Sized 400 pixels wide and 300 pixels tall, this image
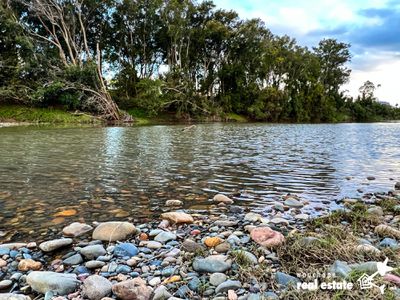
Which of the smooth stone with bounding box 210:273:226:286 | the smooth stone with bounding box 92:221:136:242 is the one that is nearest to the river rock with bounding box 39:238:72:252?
the smooth stone with bounding box 92:221:136:242

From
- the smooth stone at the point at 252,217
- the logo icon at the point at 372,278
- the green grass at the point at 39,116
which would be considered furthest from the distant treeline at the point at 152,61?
the logo icon at the point at 372,278

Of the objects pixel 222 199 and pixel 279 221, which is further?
pixel 222 199

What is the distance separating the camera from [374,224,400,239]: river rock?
3.59 m

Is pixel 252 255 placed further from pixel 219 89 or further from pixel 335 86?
pixel 335 86

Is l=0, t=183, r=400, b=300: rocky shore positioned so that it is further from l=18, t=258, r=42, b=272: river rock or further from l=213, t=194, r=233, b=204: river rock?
l=213, t=194, r=233, b=204: river rock

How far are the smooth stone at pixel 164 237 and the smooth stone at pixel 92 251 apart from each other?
622mm

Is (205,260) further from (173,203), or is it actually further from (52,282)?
(173,203)

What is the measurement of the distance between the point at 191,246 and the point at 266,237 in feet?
2.66

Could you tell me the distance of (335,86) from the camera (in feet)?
248

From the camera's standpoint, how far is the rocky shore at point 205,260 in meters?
2.47

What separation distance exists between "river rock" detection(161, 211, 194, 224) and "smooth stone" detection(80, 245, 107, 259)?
1185mm

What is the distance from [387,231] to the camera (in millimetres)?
3645

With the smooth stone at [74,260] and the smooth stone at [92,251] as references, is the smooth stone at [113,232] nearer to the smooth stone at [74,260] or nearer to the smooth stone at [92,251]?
the smooth stone at [92,251]

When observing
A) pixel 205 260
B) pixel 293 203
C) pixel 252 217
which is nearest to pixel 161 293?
pixel 205 260
